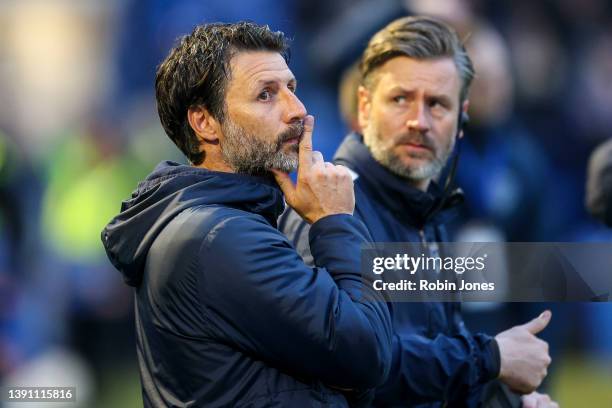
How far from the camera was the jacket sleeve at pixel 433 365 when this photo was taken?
2367 mm

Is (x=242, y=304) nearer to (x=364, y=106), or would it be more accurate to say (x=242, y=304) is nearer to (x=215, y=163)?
(x=215, y=163)

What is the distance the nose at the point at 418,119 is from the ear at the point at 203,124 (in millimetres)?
789

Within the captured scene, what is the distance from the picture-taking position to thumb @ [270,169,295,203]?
82.8 inches

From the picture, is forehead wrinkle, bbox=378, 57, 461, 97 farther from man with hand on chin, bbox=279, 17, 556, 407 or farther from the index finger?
the index finger

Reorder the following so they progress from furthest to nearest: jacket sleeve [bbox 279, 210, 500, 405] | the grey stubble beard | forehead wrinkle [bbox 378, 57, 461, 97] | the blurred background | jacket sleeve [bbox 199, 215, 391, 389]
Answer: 1. the blurred background
2. forehead wrinkle [bbox 378, 57, 461, 97]
3. jacket sleeve [bbox 279, 210, 500, 405]
4. the grey stubble beard
5. jacket sleeve [bbox 199, 215, 391, 389]

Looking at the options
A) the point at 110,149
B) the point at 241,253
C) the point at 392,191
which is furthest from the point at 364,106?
the point at 110,149

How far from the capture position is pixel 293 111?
2127 millimetres

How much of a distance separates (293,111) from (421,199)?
0.66 metres

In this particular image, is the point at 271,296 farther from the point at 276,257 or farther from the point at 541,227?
the point at 541,227

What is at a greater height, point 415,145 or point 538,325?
point 415,145

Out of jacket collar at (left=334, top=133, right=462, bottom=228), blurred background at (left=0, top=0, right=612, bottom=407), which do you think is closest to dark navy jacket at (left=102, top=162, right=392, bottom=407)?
jacket collar at (left=334, top=133, right=462, bottom=228)

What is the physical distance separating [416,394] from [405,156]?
27.6 inches

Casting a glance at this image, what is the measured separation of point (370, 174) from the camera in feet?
8.78

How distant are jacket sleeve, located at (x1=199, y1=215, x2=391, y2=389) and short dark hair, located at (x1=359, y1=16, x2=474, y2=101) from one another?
1.08 meters
